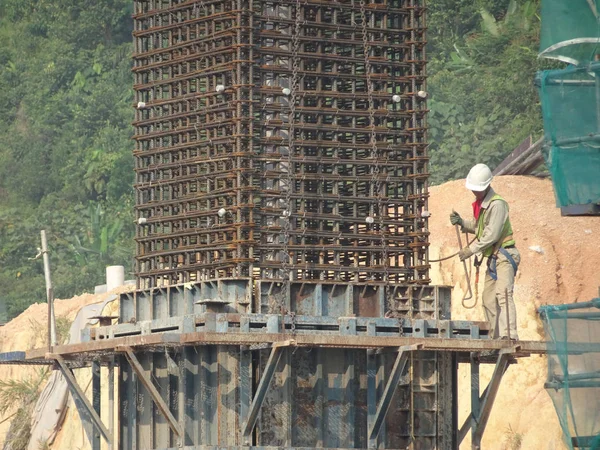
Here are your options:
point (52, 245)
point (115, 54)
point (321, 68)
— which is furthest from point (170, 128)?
point (115, 54)

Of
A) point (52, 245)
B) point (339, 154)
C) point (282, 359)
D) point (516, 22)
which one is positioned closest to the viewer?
point (282, 359)

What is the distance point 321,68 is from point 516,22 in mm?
37433

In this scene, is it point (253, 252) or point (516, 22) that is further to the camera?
point (516, 22)

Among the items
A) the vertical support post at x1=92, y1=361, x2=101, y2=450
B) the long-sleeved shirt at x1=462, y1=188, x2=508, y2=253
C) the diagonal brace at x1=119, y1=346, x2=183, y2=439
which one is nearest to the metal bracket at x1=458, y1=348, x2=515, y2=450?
the long-sleeved shirt at x1=462, y1=188, x2=508, y2=253

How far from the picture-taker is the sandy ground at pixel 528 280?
36.4m

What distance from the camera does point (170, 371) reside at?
1066 inches

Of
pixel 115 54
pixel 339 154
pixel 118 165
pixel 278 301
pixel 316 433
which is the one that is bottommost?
pixel 316 433

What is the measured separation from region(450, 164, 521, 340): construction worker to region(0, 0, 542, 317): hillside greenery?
31.5 meters

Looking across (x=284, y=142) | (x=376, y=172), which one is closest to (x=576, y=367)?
(x=376, y=172)

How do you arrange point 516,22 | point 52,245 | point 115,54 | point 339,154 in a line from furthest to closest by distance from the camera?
point 115,54 < point 52,245 < point 516,22 < point 339,154

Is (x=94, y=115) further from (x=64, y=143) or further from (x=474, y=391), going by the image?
(x=474, y=391)

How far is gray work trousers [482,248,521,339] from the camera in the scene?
25906mm

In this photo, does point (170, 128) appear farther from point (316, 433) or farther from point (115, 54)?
point (115, 54)

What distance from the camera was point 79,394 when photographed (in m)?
28.0
